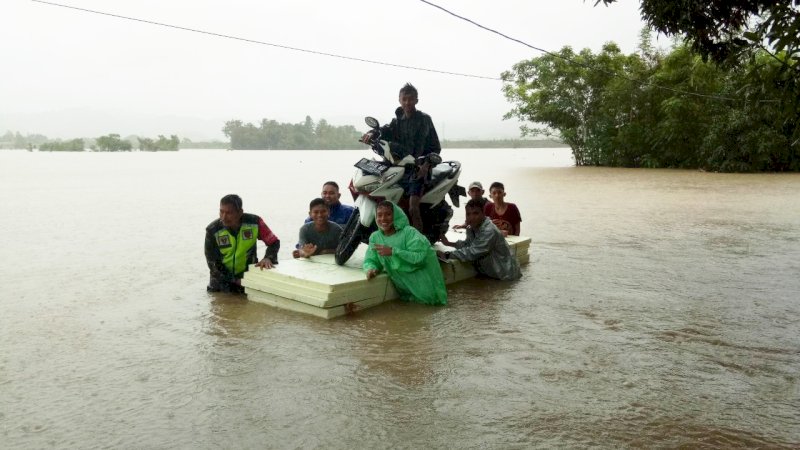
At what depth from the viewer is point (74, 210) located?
553 inches

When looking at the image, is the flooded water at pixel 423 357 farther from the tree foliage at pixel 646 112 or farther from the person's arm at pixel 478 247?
the tree foliage at pixel 646 112

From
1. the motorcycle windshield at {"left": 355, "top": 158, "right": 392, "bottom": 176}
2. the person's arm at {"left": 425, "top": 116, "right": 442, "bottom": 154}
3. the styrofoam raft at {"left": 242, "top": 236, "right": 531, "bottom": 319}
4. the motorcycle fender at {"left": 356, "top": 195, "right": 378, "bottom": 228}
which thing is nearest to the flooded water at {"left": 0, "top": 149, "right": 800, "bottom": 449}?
the styrofoam raft at {"left": 242, "top": 236, "right": 531, "bottom": 319}

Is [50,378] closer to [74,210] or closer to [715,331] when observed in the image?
[715,331]

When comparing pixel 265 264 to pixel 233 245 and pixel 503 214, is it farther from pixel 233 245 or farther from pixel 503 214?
pixel 503 214

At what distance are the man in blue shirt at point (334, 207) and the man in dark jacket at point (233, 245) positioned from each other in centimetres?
96

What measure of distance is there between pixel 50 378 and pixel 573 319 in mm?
3885

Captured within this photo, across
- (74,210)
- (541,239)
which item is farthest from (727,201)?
(74,210)

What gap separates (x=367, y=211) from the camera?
6.09 meters

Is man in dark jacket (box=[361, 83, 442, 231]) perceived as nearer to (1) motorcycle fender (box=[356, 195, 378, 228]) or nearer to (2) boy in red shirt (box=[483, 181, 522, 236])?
(1) motorcycle fender (box=[356, 195, 378, 228])

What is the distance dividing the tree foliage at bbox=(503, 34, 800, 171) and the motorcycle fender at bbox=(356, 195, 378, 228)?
838 inches

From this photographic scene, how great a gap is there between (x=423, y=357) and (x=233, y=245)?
262cm

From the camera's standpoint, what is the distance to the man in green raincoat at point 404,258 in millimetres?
5691

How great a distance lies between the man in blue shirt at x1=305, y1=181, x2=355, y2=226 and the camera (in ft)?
23.4

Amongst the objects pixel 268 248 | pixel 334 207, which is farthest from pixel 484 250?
pixel 268 248
